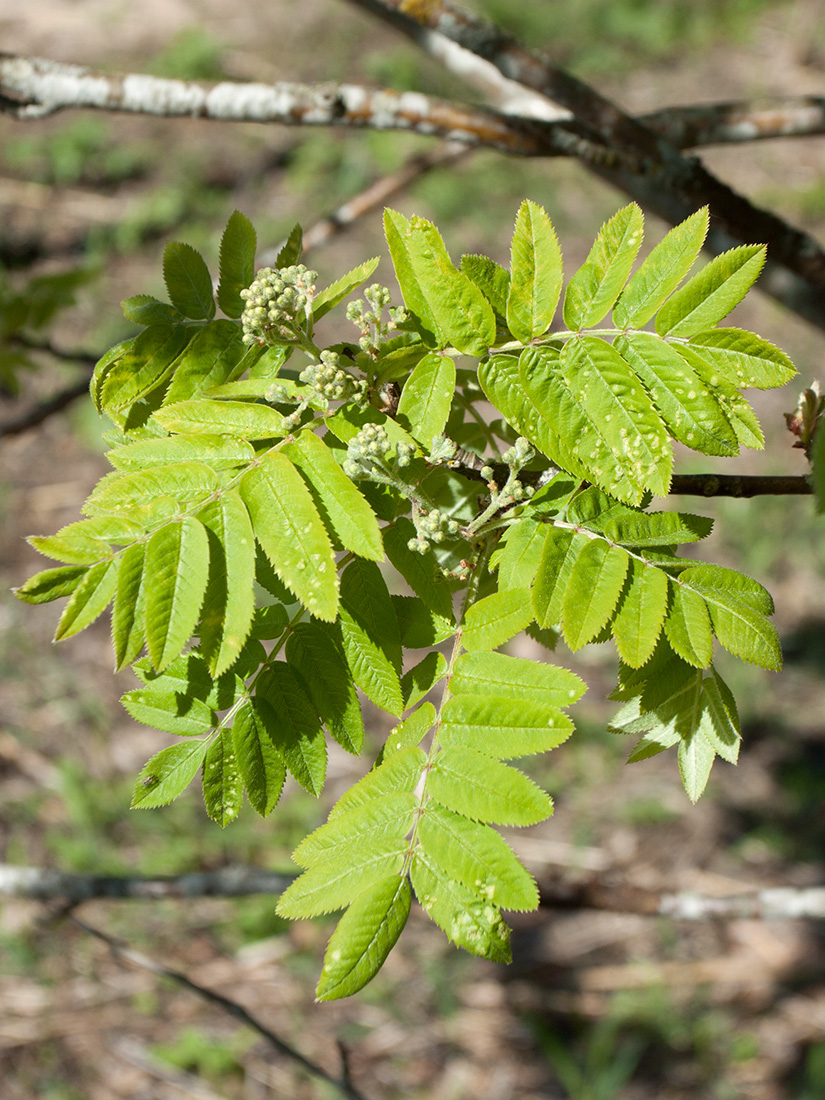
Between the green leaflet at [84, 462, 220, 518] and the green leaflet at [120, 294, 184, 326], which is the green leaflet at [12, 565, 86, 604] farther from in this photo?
the green leaflet at [120, 294, 184, 326]

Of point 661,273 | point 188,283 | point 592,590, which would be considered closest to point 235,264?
point 188,283

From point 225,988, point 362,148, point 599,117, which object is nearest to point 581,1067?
point 225,988

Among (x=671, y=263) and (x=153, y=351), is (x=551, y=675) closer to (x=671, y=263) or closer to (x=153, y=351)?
(x=671, y=263)

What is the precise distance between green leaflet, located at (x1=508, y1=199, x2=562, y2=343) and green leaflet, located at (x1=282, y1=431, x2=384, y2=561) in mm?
436

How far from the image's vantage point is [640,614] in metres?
1.60

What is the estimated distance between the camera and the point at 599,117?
255 centimetres

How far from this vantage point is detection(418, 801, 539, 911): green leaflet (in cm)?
145

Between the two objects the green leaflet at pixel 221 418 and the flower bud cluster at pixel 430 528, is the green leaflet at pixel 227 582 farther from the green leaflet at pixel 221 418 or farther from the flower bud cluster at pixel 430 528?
the flower bud cluster at pixel 430 528

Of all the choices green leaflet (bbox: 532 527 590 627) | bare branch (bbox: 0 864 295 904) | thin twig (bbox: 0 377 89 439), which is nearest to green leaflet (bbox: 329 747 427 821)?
green leaflet (bbox: 532 527 590 627)

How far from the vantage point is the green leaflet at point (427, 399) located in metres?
1.64

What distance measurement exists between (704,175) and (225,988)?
446cm

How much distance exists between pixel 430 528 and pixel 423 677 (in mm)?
358

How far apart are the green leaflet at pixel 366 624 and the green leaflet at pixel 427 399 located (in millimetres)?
276

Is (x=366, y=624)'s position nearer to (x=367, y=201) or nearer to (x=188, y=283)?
(x=188, y=283)
